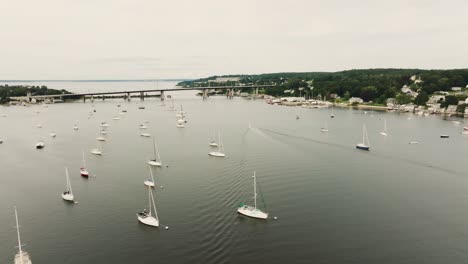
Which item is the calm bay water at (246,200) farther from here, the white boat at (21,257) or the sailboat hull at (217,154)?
the sailboat hull at (217,154)

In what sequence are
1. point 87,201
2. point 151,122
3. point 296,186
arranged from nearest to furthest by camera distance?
Result: 1. point 87,201
2. point 296,186
3. point 151,122

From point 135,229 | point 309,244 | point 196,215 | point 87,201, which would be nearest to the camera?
point 309,244

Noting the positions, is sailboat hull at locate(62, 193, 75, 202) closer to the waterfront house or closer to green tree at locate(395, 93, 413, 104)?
green tree at locate(395, 93, 413, 104)

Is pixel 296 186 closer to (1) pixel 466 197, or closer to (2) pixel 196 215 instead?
(2) pixel 196 215

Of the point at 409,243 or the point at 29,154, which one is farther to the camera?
the point at 29,154

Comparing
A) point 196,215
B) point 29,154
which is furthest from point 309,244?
point 29,154

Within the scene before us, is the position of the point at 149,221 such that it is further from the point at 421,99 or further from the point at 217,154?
the point at 421,99
